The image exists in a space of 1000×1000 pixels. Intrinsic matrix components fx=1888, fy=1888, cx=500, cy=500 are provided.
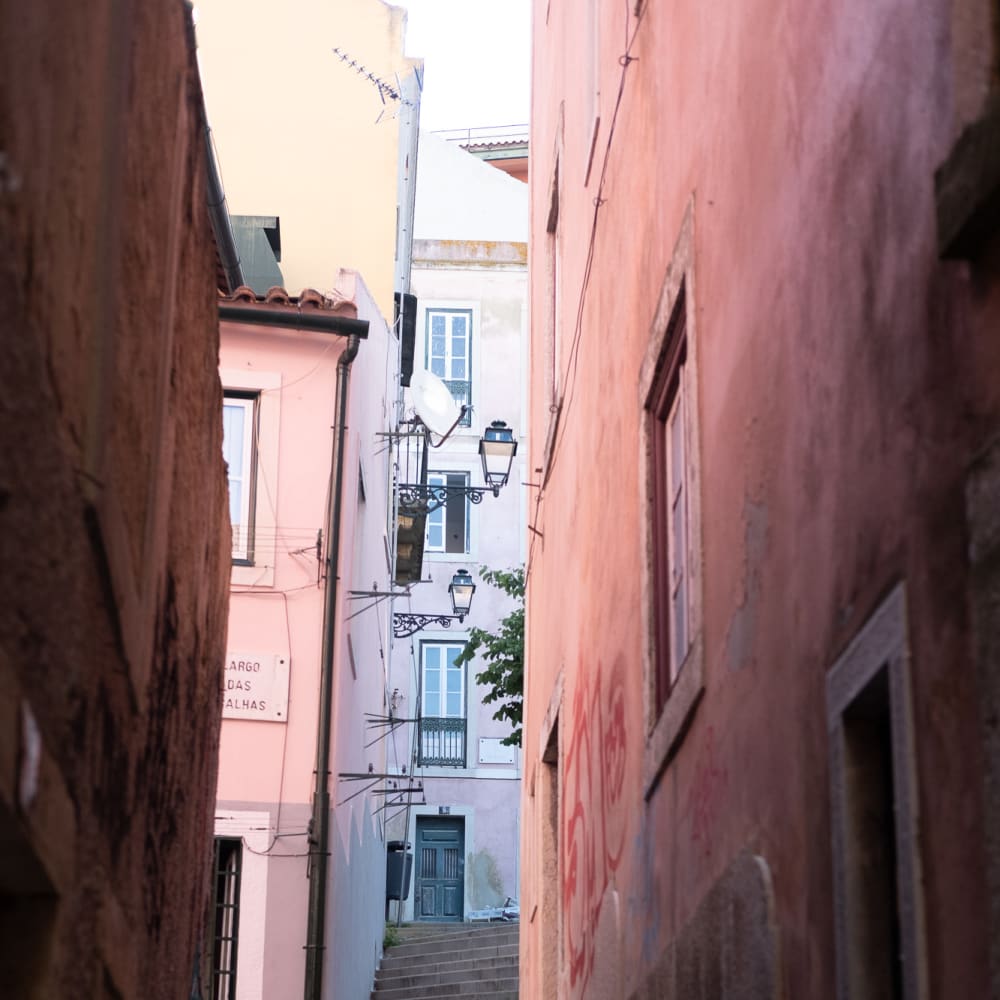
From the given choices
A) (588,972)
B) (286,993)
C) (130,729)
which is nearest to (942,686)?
(130,729)

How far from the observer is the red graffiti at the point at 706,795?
588cm

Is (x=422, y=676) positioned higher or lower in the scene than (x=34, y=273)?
higher

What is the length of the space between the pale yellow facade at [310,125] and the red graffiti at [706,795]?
14274 mm

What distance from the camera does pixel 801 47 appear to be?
5184 mm

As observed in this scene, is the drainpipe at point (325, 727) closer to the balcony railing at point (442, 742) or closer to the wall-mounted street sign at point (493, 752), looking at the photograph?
the balcony railing at point (442, 742)

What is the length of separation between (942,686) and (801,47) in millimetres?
2227

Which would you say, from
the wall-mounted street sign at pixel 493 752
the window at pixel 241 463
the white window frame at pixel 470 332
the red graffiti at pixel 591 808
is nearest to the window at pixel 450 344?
the white window frame at pixel 470 332

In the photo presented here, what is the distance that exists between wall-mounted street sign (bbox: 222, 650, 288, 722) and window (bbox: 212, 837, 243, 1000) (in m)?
1.05

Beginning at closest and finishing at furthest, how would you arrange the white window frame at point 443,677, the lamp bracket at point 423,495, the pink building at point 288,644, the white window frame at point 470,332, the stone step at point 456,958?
1. the pink building at point 288,644
2. the stone step at point 456,958
3. the lamp bracket at point 423,495
4. the white window frame at point 443,677
5. the white window frame at point 470,332

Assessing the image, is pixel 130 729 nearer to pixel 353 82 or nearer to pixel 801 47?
pixel 801 47

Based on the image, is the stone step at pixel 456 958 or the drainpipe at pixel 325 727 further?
the stone step at pixel 456 958

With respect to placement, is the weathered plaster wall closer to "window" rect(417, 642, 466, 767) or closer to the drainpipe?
the drainpipe

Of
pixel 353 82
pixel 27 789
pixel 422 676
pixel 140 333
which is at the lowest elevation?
pixel 27 789

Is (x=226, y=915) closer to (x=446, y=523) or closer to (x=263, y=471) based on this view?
(x=263, y=471)
